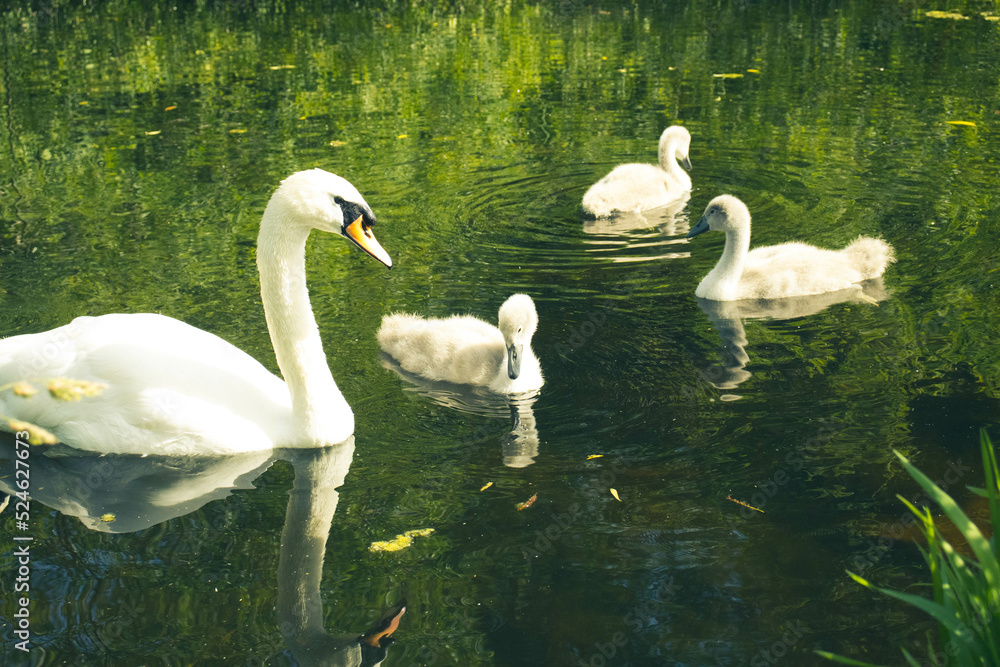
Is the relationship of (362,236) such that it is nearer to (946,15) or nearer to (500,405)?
(500,405)

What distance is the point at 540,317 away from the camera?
6.75 m

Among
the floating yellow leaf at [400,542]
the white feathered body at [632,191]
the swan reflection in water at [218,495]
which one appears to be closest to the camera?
the swan reflection in water at [218,495]

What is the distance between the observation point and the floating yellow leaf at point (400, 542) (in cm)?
428

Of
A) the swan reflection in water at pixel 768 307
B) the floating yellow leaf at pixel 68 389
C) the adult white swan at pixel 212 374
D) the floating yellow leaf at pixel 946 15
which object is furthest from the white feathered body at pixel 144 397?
the floating yellow leaf at pixel 946 15

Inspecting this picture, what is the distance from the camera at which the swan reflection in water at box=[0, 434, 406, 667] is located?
12.6ft

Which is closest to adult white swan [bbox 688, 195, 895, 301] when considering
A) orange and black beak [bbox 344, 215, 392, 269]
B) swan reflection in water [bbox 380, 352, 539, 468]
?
swan reflection in water [bbox 380, 352, 539, 468]

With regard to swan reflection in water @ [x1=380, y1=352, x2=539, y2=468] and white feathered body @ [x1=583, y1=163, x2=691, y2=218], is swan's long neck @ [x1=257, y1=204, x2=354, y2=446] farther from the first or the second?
white feathered body @ [x1=583, y1=163, x2=691, y2=218]

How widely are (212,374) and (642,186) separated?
485cm

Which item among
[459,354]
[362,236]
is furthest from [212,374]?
[459,354]

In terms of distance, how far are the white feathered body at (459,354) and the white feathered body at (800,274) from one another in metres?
1.66

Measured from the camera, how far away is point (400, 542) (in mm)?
4312

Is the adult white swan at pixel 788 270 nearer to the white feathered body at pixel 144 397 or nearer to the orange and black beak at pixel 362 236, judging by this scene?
the orange and black beak at pixel 362 236

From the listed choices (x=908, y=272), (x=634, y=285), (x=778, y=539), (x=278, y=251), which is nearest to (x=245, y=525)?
(x=278, y=251)

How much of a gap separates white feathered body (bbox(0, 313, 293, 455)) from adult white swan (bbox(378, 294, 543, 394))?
107 cm
